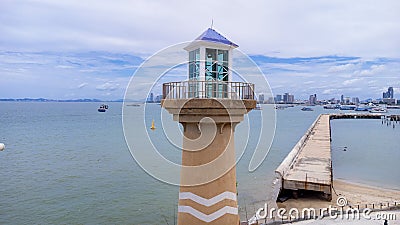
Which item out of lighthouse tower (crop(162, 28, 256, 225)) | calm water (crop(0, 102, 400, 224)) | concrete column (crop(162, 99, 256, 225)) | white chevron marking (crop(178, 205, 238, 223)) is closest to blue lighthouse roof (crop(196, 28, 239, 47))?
lighthouse tower (crop(162, 28, 256, 225))

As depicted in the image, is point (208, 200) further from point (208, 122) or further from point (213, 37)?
point (213, 37)

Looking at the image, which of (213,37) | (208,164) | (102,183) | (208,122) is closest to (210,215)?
(208,164)

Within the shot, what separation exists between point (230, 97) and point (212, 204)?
1822 mm

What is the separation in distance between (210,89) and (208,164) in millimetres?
1278

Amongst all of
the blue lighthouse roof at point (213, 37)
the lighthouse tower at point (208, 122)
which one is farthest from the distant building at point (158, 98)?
the blue lighthouse roof at point (213, 37)

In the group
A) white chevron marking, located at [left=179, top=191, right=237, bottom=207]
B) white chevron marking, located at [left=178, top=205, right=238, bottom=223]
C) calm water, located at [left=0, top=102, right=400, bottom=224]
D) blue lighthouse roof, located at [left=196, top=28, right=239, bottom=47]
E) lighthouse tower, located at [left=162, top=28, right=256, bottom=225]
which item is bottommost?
calm water, located at [left=0, top=102, right=400, bottom=224]

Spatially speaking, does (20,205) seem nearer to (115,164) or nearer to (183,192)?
(115,164)

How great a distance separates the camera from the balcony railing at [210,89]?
5.47 m

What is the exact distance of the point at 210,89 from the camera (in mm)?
5508

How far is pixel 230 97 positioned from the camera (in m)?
5.55

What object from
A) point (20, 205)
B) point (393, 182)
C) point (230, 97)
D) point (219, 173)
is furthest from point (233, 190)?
point (393, 182)

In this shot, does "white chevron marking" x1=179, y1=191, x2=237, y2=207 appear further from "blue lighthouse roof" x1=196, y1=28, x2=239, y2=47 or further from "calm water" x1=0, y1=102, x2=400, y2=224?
"blue lighthouse roof" x1=196, y1=28, x2=239, y2=47

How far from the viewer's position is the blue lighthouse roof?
18.4ft

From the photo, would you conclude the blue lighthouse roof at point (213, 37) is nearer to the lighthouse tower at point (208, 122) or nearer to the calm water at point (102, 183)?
the lighthouse tower at point (208, 122)
